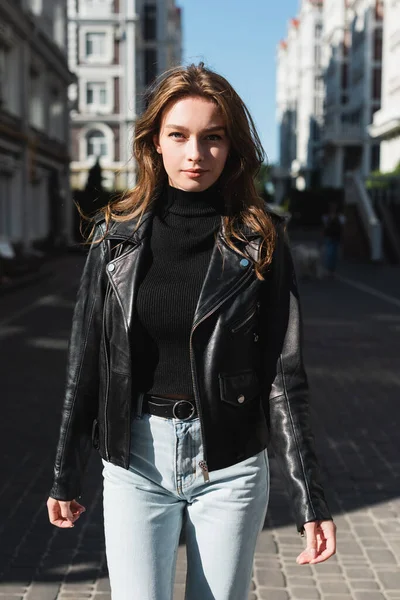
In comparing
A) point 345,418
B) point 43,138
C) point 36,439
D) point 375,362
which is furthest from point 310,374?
point 43,138

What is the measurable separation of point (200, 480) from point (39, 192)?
119ft

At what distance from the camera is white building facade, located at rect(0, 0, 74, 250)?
1171 inches

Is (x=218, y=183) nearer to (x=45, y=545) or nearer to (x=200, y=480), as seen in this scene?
(x=200, y=480)

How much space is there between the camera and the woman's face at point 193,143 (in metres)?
2.45

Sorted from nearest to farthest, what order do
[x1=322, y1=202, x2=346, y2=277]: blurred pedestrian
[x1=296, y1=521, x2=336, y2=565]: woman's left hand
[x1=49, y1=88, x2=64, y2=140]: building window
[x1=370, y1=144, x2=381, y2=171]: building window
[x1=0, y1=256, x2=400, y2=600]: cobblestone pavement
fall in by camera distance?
1. [x1=296, y1=521, x2=336, y2=565]: woman's left hand
2. [x1=0, y1=256, x2=400, y2=600]: cobblestone pavement
3. [x1=322, y1=202, x2=346, y2=277]: blurred pedestrian
4. [x1=49, y1=88, x2=64, y2=140]: building window
5. [x1=370, y1=144, x2=381, y2=171]: building window

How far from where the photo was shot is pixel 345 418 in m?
8.03

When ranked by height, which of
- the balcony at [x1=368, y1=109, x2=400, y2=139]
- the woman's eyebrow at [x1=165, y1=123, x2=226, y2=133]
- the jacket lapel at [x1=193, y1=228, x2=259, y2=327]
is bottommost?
the jacket lapel at [x1=193, y1=228, x2=259, y2=327]

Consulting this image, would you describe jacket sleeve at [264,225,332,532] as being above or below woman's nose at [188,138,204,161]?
below

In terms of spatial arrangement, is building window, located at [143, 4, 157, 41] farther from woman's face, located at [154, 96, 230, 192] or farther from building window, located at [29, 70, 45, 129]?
woman's face, located at [154, 96, 230, 192]

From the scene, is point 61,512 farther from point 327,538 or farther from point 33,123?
point 33,123

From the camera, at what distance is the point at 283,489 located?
602cm

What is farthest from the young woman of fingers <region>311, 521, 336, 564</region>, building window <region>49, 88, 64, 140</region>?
building window <region>49, 88, 64, 140</region>

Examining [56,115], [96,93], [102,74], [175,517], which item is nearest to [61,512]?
[175,517]

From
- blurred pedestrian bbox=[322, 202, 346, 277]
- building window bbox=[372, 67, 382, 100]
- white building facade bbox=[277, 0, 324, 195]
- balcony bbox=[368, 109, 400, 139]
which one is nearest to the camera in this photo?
blurred pedestrian bbox=[322, 202, 346, 277]
